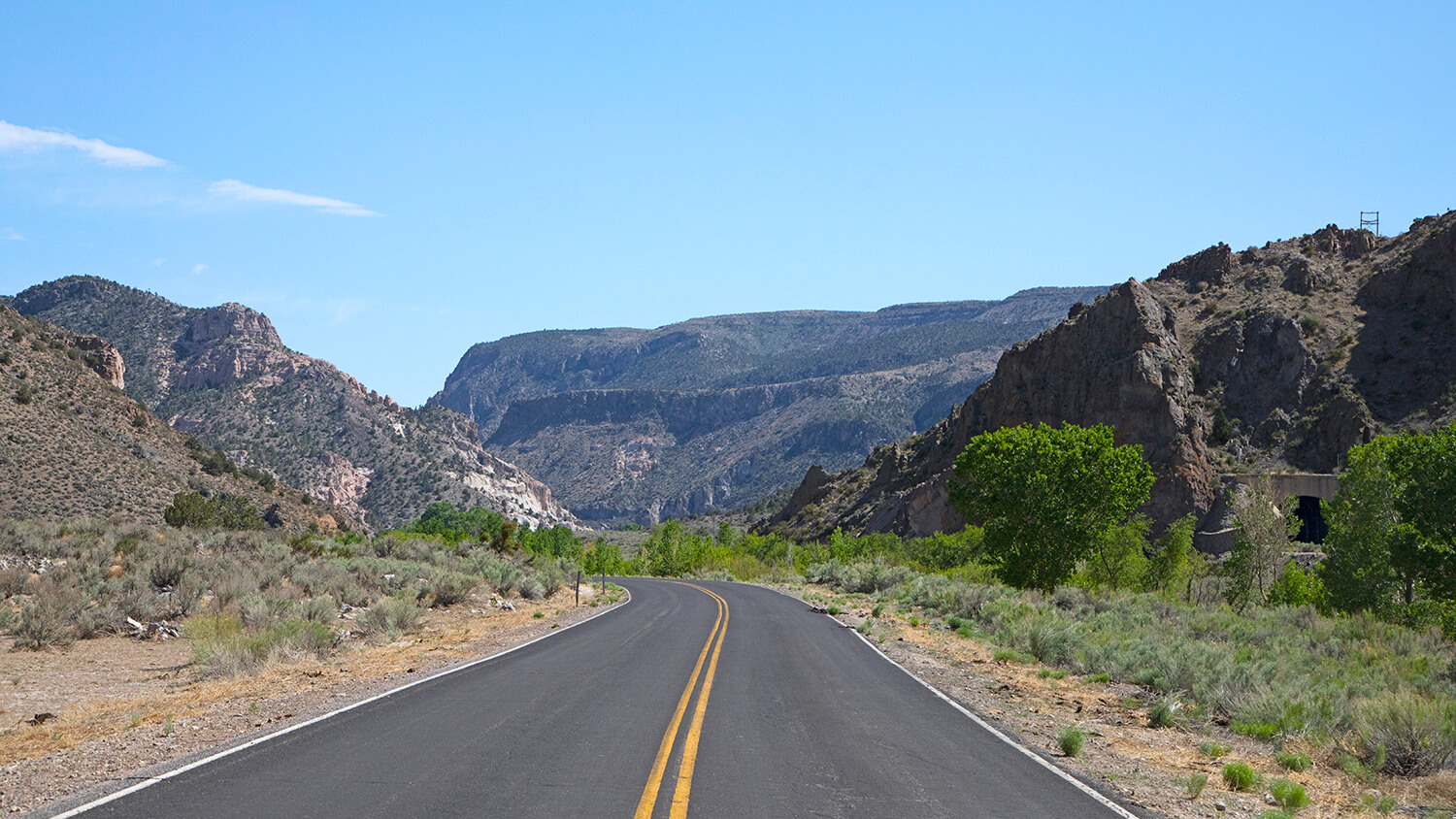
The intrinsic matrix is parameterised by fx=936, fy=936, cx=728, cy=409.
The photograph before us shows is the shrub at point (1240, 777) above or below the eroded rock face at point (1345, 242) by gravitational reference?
below

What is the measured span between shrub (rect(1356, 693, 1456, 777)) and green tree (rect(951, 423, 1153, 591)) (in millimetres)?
25467

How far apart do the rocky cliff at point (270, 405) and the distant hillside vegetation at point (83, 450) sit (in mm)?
38461

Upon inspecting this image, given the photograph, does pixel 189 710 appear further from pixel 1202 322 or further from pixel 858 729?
pixel 1202 322

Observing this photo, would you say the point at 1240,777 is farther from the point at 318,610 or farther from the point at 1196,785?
the point at 318,610

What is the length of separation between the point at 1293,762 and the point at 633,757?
758 cm

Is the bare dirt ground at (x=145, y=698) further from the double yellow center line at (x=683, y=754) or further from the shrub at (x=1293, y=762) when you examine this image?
the shrub at (x=1293, y=762)

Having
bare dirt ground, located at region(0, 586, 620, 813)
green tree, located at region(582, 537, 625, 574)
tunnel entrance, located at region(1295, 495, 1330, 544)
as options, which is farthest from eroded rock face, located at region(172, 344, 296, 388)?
tunnel entrance, located at region(1295, 495, 1330, 544)

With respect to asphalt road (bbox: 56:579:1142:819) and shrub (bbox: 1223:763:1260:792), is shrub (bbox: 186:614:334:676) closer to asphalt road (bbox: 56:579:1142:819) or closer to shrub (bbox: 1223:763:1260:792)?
asphalt road (bbox: 56:579:1142:819)

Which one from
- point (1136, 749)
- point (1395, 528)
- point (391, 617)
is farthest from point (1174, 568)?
point (1136, 749)

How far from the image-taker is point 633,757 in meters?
9.34

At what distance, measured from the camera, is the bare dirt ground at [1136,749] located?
932 centimetres

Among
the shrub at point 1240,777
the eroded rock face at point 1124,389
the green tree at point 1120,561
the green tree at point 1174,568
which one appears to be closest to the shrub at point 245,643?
the shrub at point 1240,777

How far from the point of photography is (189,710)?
40.3ft

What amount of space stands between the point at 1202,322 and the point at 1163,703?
86.7 metres
